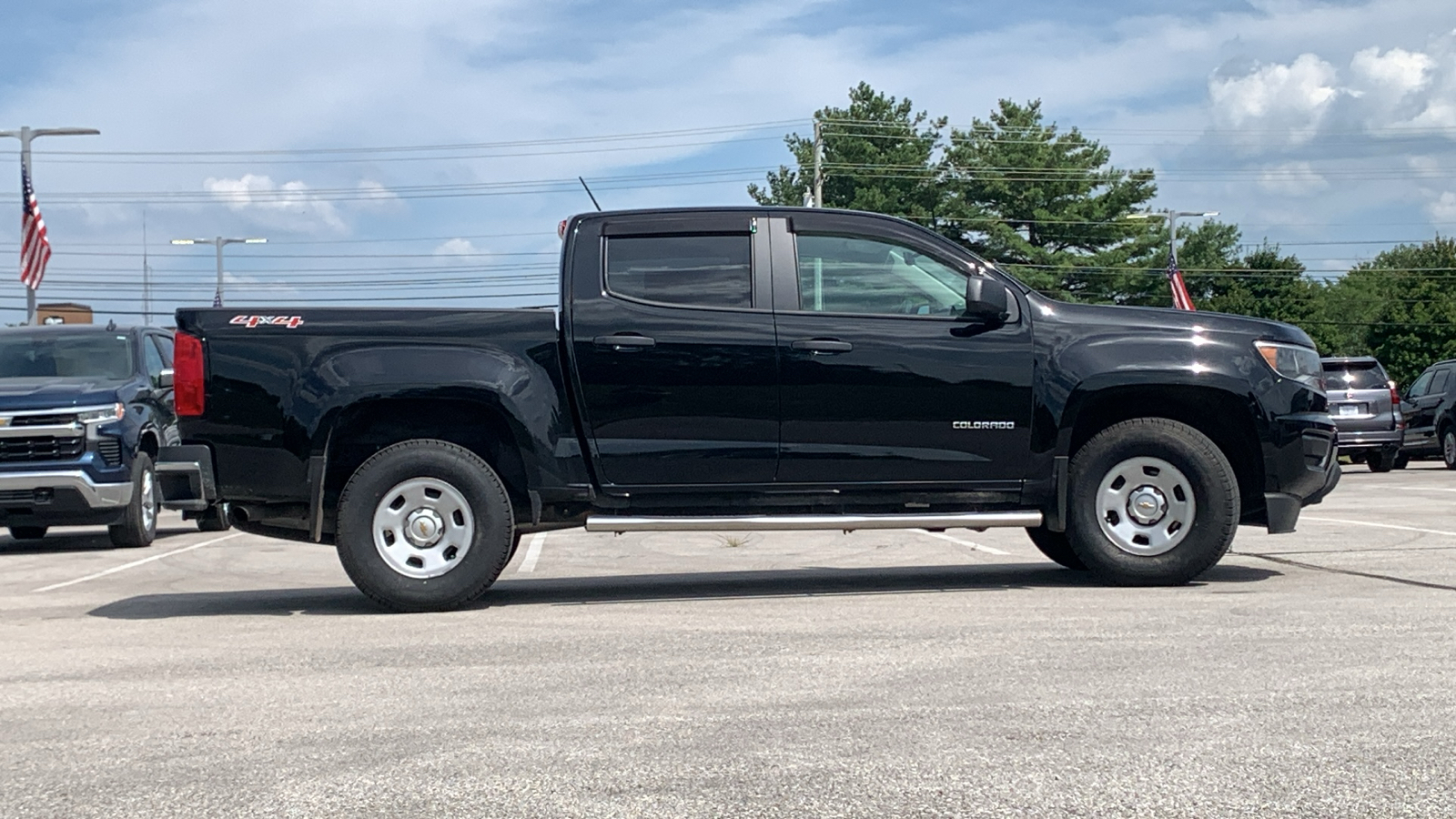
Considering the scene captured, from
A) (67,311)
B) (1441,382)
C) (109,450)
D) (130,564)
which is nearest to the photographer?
(130,564)

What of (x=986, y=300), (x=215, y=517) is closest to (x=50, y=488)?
(x=215, y=517)

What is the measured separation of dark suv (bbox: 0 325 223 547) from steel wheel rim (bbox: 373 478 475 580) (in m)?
5.50

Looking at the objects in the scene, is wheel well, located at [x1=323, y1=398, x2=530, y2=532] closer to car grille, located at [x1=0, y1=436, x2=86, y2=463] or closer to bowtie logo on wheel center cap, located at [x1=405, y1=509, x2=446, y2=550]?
bowtie logo on wheel center cap, located at [x1=405, y1=509, x2=446, y2=550]

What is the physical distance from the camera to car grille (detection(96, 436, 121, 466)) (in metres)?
13.0

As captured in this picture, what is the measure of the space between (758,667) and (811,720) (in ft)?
3.14

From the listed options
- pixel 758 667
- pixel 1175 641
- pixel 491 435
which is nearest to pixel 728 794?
pixel 758 667

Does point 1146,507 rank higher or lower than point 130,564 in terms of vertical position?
higher

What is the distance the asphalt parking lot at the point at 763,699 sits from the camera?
12.8ft

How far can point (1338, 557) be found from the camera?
9.23 meters

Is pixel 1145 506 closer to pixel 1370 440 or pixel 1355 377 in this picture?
pixel 1370 440

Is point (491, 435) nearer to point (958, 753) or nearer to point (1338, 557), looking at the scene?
point (958, 753)

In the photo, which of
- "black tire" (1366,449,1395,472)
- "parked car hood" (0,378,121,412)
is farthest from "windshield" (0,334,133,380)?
"black tire" (1366,449,1395,472)

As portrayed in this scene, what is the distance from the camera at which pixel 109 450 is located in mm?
13039

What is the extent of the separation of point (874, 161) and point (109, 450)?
51445mm
